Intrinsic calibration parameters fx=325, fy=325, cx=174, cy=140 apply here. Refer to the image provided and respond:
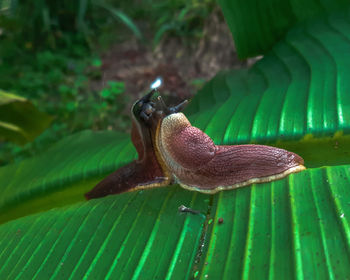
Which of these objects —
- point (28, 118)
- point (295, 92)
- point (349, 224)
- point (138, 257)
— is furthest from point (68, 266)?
point (28, 118)

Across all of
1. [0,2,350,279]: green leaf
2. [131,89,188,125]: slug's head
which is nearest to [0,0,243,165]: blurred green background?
[0,2,350,279]: green leaf

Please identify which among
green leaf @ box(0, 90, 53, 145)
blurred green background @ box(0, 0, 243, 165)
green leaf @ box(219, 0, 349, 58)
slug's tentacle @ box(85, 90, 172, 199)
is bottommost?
slug's tentacle @ box(85, 90, 172, 199)

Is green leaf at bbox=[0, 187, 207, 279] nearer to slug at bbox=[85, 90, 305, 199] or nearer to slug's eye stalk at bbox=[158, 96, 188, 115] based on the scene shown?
slug at bbox=[85, 90, 305, 199]

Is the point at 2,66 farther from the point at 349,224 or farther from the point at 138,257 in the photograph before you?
the point at 349,224

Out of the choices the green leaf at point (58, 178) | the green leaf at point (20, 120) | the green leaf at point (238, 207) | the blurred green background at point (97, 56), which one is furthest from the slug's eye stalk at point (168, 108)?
the blurred green background at point (97, 56)

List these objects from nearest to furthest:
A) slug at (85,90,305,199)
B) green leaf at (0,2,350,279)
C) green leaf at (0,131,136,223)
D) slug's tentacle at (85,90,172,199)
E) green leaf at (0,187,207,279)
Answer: green leaf at (0,2,350,279) < green leaf at (0,187,207,279) < slug at (85,90,305,199) < slug's tentacle at (85,90,172,199) < green leaf at (0,131,136,223)

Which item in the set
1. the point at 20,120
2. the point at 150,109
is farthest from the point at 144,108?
the point at 20,120

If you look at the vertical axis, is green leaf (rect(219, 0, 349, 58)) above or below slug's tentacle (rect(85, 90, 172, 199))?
above

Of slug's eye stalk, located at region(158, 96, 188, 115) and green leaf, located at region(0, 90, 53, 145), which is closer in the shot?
slug's eye stalk, located at region(158, 96, 188, 115)

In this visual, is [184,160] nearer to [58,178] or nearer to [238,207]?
[238,207]
